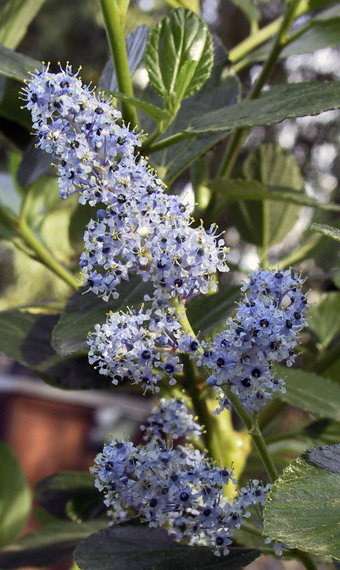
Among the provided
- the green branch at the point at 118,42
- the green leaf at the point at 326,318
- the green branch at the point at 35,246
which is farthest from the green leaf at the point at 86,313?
the green leaf at the point at 326,318

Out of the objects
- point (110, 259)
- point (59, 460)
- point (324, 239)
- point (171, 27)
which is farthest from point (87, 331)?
point (59, 460)

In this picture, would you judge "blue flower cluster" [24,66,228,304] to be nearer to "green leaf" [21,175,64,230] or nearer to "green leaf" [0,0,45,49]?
"green leaf" [0,0,45,49]

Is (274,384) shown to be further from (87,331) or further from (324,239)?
(324,239)

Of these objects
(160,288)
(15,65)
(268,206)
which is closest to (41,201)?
(268,206)

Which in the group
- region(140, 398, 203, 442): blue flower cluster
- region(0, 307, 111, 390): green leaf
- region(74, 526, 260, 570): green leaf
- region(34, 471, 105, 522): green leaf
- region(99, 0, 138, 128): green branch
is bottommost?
region(34, 471, 105, 522): green leaf

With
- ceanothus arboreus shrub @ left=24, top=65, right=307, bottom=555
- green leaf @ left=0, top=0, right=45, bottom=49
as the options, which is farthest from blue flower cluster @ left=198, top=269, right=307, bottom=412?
green leaf @ left=0, top=0, right=45, bottom=49

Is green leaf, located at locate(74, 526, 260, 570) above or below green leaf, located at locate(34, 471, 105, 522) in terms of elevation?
above

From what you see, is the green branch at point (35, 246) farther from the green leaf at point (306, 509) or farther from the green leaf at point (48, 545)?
the green leaf at point (306, 509)
